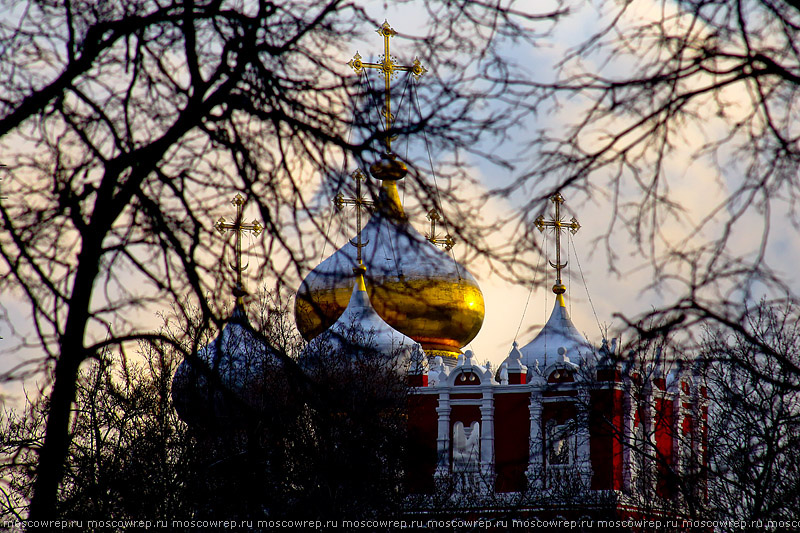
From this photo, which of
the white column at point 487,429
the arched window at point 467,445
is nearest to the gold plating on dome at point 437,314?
the white column at point 487,429

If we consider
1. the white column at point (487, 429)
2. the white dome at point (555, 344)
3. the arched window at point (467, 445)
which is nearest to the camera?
the arched window at point (467, 445)

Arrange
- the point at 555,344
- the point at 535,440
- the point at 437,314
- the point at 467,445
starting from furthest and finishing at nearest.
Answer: the point at 437,314
the point at 555,344
the point at 467,445
the point at 535,440

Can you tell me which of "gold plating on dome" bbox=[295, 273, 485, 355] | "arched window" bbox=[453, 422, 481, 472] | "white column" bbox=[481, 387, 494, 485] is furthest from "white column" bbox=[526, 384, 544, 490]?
"gold plating on dome" bbox=[295, 273, 485, 355]

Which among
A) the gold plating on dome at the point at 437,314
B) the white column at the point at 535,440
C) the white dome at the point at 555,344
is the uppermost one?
the gold plating on dome at the point at 437,314

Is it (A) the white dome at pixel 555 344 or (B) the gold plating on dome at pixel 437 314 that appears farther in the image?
(B) the gold plating on dome at pixel 437 314

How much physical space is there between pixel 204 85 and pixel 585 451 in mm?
22527

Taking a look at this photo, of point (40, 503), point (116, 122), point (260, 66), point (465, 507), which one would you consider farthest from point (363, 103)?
point (465, 507)

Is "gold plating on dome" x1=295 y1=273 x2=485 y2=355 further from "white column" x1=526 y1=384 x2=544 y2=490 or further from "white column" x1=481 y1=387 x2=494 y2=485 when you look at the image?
"white column" x1=526 y1=384 x2=544 y2=490

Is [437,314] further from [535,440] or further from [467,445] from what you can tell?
[535,440]

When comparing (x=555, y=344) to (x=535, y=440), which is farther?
(x=555, y=344)

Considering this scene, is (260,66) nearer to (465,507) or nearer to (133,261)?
(133,261)

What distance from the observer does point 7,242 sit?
691cm

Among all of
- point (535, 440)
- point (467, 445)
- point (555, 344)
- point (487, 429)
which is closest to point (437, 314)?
point (555, 344)

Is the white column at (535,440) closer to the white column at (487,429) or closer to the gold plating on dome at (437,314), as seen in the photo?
the white column at (487,429)
